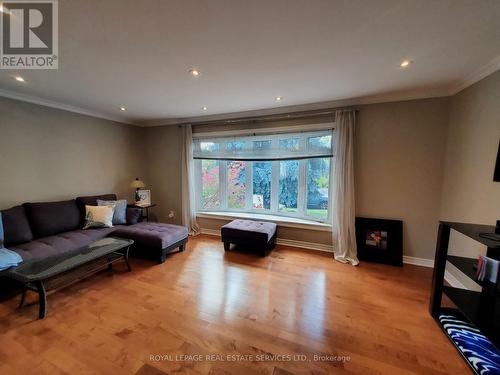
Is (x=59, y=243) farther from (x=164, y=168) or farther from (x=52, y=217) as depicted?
(x=164, y=168)

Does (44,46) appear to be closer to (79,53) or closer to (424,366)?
(79,53)

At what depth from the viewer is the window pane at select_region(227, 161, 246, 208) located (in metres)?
3.86

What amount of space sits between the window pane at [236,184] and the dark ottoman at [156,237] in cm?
118

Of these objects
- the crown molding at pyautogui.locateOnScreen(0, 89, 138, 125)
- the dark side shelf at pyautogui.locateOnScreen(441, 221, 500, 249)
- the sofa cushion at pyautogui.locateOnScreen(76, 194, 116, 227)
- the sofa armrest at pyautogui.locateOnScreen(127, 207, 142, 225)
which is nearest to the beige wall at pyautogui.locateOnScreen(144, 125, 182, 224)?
the crown molding at pyautogui.locateOnScreen(0, 89, 138, 125)

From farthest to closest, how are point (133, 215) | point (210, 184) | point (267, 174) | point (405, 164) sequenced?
1. point (210, 184)
2. point (267, 174)
3. point (133, 215)
4. point (405, 164)

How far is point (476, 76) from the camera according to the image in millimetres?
2006

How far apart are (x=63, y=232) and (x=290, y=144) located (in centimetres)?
370

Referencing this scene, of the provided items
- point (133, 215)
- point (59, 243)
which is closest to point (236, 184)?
point (133, 215)

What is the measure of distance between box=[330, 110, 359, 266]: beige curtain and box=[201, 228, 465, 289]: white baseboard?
0.31 m

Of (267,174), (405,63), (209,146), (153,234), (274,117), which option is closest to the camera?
(405,63)

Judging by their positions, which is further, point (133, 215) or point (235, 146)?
point (235, 146)

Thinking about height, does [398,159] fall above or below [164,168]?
above

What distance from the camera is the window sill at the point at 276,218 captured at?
3.22 meters

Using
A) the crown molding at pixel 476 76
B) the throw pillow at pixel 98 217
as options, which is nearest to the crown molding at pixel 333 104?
the crown molding at pixel 476 76
